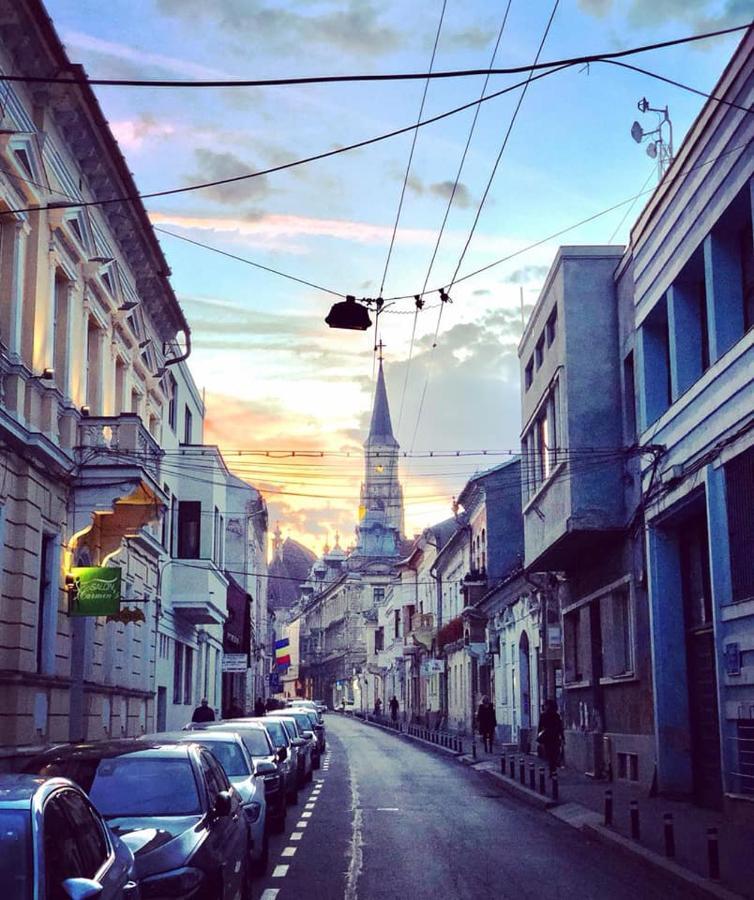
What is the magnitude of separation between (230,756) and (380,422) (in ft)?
542

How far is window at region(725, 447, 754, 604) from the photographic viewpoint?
60.0ft

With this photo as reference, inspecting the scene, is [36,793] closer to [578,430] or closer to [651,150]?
[578,430]

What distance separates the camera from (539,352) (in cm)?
3181

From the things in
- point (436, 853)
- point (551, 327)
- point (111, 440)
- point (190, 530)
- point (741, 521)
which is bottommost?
point (436, 853)

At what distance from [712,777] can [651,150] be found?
12.5 m

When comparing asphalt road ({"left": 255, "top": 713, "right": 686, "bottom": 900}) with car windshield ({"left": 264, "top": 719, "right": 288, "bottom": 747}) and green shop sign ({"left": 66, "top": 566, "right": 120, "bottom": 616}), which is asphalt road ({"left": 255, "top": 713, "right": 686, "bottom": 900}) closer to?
car windshield ({"left": 264, "top": 719, "right": 288, "bottom": 747})

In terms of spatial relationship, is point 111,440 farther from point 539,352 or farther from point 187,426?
point 187,426

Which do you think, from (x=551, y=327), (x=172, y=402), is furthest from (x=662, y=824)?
(x=172, y=402)

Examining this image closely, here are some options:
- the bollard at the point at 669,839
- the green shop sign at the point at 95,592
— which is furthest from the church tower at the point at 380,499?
the bollard at the point at 669,839

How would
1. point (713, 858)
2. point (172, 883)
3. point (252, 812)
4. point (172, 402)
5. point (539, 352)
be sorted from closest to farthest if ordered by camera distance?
point (172, 883), point (713, 858), point (252, 812), point (539, 352), point (172, 402)

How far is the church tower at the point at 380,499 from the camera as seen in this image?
169125 mm

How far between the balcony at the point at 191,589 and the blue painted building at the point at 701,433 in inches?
615

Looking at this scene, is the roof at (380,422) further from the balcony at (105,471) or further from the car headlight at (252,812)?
the car headlight at (252,812)

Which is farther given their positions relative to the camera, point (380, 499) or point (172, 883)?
point (380, 499)
